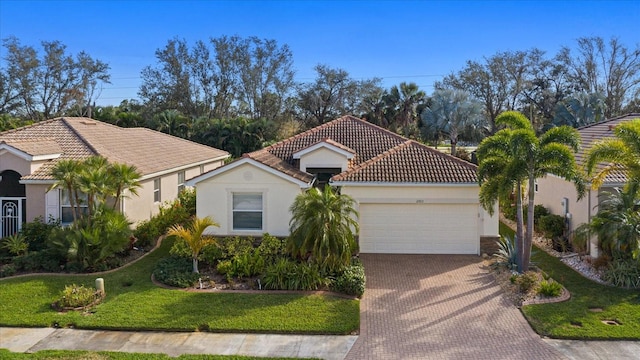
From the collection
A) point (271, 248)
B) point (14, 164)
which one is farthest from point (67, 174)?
point (271, 248)

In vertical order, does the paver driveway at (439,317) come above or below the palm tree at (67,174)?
below

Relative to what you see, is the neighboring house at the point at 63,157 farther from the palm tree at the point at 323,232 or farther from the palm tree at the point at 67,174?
the palm tree at the point at 323,232

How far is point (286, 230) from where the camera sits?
19.5 metres

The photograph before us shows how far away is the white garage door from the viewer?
1953 cm

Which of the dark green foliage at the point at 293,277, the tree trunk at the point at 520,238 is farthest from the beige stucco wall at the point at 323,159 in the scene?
the tree trunk at the point at 520,238

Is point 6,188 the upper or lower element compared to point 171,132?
lower

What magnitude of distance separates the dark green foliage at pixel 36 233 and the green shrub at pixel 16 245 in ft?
0.85

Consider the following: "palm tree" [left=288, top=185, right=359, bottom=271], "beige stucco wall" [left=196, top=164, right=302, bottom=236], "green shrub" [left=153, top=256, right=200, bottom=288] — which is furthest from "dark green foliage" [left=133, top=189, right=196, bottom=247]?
"palm tree" [left=288, top=185, right=359, bottom=271]

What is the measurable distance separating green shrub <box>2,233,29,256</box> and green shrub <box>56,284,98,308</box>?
15.7 ft

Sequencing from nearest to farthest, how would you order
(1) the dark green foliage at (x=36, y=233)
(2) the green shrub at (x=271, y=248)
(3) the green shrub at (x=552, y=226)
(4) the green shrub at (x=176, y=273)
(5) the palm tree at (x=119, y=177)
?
(4) the green shrub at (x=176, y=273), (2) the green shrub at (x=271, y=248), (5) the palm tree at (x=119, y=177), (1) the dark green foliage at (x=36, y=233), (3) the green shrub at (x=552, y=226)

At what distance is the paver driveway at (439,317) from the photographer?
11266 mm

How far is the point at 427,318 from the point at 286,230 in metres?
7.54

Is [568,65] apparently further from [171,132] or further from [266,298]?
[266,298]

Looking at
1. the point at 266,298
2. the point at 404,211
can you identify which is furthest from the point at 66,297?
the point at 404,211
